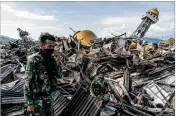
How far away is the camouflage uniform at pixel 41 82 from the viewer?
3.75 meters

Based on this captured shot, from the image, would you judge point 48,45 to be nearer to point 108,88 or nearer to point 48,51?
point 48,51

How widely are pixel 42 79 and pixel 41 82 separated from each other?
2.1 inches

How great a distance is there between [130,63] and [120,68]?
0.62 m

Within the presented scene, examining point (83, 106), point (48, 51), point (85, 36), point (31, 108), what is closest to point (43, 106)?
→ point (31, 108)

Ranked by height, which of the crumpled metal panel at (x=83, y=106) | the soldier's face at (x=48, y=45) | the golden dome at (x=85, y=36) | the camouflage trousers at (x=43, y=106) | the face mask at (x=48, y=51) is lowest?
the crumpled metal panel at (x=83, y=106)

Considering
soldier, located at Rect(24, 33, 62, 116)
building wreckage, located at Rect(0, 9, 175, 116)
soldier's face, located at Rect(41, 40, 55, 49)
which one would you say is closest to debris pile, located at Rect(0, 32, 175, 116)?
building wreckage, located at Rect(0, 9, 175, 116)

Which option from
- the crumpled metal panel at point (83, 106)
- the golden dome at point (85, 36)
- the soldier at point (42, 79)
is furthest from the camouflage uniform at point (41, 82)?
the golden dome at point (85, 36)

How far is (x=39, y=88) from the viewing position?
3.91m

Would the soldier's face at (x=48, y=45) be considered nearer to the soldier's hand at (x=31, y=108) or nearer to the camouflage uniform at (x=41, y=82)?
the camouflage uniform at (x=41, y=82)

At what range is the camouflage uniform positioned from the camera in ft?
12.3

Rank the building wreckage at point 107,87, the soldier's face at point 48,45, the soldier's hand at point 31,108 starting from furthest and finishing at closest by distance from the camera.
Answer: the building wreckage at point 107,87
the soldier's face at point 48,45
the soldier's hand at point 31,108

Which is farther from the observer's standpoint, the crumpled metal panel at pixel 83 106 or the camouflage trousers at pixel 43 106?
the crumpled metal panel at pixel 83 106

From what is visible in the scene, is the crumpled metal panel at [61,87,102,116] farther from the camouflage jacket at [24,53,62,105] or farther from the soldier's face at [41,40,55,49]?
the soldier's face at [41,40,55,49]

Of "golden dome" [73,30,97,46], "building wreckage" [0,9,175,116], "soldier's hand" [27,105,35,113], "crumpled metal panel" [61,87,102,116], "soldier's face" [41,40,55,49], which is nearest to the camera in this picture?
"soldier's hand" [27,105,35,113]
